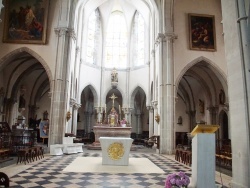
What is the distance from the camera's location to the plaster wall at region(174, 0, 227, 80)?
17.9 metres

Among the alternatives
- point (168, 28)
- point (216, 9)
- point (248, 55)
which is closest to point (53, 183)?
point (248, 55)

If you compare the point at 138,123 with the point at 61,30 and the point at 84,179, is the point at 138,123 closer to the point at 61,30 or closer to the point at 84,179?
the point at 61,30

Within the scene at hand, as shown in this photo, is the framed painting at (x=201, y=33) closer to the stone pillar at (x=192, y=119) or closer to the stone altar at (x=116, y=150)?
the stone pillar at (x=192, y=119)

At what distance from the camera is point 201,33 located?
728 inches

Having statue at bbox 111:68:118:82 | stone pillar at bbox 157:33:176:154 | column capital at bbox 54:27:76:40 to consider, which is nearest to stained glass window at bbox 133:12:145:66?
statue at bbox 111:68:118:82

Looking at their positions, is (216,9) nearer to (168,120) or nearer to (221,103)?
(221,103)

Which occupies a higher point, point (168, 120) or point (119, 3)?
point (119, 3)

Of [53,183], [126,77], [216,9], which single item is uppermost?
[216,9]

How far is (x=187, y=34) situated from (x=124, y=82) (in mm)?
11460

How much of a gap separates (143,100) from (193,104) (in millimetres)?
6984

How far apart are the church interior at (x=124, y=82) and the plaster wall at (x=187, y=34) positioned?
0.25 ft

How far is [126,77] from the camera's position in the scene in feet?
93.2

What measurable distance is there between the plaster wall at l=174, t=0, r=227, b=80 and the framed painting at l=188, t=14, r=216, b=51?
29 cm

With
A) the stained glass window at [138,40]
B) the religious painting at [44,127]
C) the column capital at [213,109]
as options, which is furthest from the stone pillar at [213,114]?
the religious painting at [44,127]
